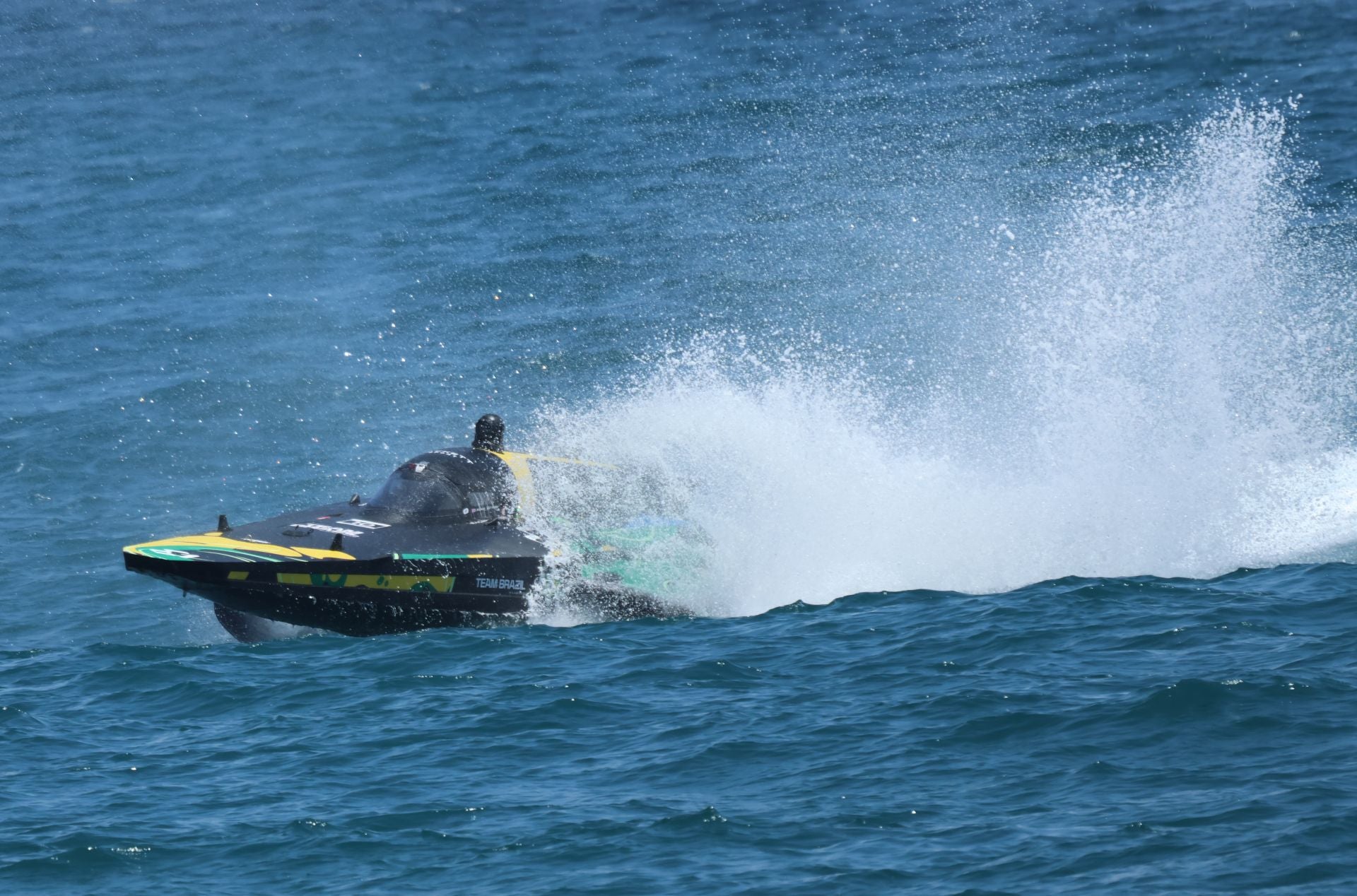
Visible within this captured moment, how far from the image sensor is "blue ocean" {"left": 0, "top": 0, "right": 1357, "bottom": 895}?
35.2 feet

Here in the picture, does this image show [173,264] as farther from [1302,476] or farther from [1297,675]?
[1297,675]

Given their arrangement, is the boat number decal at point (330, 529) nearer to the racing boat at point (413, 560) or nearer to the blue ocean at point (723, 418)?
the racing boat at point (413, 560)

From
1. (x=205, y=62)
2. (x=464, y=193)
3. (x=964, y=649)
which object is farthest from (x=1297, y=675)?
(x=205, y=62)

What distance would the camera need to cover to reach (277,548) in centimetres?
1653

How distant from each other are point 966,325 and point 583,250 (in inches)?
393

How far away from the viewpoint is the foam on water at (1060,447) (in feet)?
59.0

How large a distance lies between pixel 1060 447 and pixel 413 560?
9.03 metres

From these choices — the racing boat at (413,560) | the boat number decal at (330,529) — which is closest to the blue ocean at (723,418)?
the racing boat at (413,560)

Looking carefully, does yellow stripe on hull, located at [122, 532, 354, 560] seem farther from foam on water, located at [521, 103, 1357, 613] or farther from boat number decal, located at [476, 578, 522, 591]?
foam on water, located at [521, 103, 1357, 613]

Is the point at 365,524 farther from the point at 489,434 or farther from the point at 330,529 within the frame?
the point at 489,434

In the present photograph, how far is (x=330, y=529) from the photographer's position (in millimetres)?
17203

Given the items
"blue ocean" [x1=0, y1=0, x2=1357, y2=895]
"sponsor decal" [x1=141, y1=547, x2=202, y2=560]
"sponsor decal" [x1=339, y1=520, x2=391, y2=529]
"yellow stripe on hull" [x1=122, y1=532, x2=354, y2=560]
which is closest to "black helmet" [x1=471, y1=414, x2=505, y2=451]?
"blue ocean" [x1=0, y1=0, x2=1357, y2=895]

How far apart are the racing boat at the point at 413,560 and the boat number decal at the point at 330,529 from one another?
18 millimetres

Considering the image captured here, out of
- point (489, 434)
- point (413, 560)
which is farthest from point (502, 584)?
point (489, 434)
